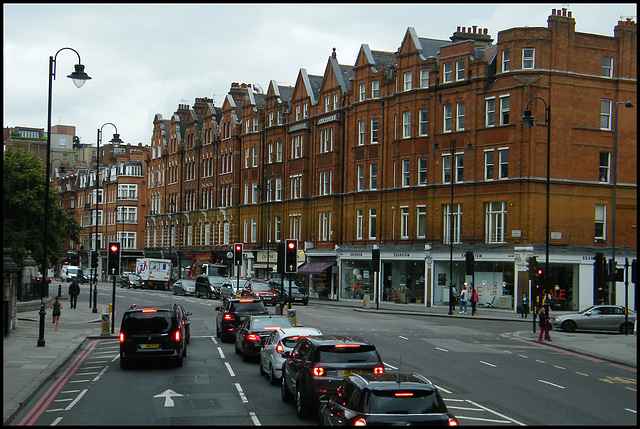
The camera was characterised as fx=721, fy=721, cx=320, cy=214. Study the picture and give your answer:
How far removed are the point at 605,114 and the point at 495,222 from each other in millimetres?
10578

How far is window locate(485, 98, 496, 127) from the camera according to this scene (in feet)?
161

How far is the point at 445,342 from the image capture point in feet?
95.9

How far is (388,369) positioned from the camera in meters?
19.1

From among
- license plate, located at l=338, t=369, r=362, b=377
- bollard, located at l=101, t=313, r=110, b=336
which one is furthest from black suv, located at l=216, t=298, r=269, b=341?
license plate, located at l=338, t=369, r=362, b=377

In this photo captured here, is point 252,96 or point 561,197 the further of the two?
point 252,96

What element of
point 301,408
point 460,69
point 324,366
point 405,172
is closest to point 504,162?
point 460,69

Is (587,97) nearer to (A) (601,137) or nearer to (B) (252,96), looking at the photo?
(A) (601,137)

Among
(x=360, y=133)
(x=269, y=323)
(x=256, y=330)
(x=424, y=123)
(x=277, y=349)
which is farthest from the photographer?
(x=360, y=133)

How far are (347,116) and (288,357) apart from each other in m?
47.4

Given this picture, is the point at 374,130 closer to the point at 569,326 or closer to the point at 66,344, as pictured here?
the point at 569,326

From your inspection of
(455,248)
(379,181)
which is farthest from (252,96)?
(455,248)

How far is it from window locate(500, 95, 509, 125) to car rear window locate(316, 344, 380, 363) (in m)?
37.0

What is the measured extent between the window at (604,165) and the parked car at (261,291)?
78.3 ft

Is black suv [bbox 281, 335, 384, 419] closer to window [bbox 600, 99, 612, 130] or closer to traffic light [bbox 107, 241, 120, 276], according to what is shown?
traffic light [bbox 107, 241, 120, 276]
